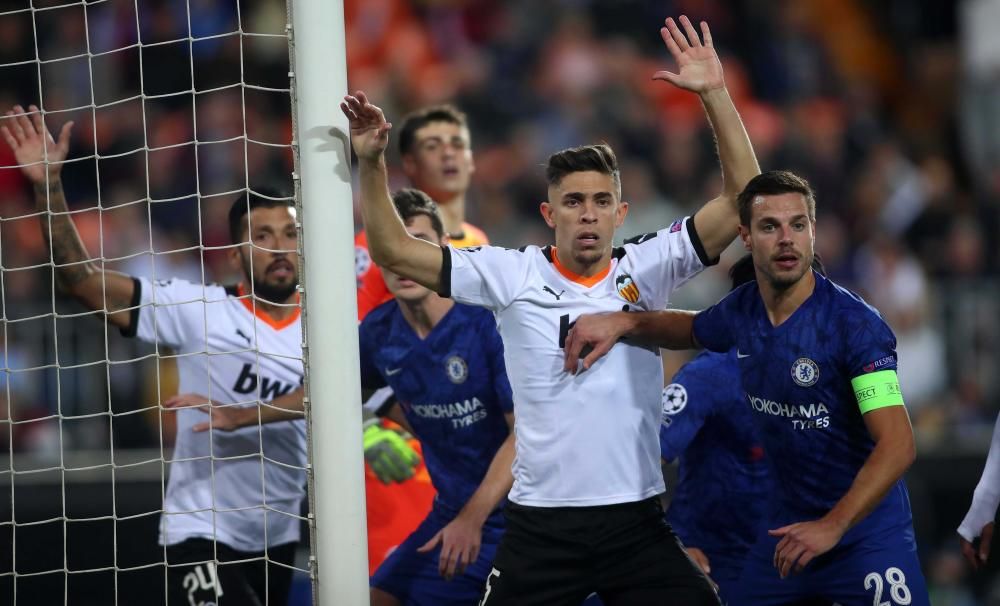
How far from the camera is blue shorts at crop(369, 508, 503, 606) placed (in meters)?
5.23

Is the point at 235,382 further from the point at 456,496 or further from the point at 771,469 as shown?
the point at 771,469

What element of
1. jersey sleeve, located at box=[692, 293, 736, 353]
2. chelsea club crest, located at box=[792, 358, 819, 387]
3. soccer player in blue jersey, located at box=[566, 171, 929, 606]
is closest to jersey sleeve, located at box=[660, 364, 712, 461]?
jersey sleeve, located at box=[692, 293, 736, 353]

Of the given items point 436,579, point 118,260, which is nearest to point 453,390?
point 436,579

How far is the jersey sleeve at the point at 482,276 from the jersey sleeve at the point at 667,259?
0.40m

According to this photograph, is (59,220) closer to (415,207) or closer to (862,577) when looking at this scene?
(415,207)

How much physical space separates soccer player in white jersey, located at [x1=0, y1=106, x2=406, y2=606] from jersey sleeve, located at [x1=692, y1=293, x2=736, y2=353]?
185cm

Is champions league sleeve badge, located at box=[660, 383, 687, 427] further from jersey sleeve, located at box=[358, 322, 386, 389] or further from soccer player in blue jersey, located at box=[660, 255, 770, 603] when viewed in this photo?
jersey sleeve, located at box=[358, 322, 386, 389]

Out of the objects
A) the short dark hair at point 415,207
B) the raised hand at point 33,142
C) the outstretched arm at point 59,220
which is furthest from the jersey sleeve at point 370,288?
the raised hand at point 33,142

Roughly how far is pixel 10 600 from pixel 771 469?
16.0 ft

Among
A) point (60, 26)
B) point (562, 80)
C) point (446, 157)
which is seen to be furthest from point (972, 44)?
point (60, 26)

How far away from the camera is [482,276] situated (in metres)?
4.55

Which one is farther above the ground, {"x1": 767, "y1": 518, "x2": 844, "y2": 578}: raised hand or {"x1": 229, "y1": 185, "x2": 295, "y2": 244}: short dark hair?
{"x1": 229, "y1": 185, "x2": 295, "y2": 244}: short dark hair

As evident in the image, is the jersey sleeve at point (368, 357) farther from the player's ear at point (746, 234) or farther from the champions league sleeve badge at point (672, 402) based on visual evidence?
the player's ear at point (746, 234)

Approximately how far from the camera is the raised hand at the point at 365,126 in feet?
13.8
